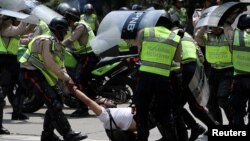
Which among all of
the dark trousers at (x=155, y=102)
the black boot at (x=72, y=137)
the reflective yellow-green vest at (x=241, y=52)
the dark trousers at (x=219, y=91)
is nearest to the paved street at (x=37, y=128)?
the dark trousers at (x=219, y=91)

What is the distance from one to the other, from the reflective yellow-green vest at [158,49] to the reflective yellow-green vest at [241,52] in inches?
44.4

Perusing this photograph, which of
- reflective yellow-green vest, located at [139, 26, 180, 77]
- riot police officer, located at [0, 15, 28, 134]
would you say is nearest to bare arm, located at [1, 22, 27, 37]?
riot police officer, located at [0, 15, 28, 134]

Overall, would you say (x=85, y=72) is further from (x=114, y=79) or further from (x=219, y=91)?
(x=219, y=91)

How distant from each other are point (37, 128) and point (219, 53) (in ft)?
9.74

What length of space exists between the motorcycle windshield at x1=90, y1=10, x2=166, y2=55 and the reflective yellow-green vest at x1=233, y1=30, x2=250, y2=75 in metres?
1.05

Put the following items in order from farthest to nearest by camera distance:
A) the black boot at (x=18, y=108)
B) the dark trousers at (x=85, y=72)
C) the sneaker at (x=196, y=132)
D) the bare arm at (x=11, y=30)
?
1. the dark trousers at (x=85, y=72)
2. the black boot at (x=18, y=108)
3. the bare arm at (x=11, y=30)
4. the sneaker at (x=196, y=132)

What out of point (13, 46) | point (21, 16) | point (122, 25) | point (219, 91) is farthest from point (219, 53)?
point (13, 46)

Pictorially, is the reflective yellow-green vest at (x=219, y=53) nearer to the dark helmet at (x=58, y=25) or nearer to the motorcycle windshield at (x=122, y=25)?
the motorcycle windshield at (x=122, y=25)

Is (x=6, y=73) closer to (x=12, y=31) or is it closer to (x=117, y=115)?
(x=12, y=31)

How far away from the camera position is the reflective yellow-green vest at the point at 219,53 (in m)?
9.63

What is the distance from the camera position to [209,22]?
9.03 meters

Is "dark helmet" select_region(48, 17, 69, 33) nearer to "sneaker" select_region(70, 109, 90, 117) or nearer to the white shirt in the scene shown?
the white shirt

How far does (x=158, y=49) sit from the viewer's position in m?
7.80

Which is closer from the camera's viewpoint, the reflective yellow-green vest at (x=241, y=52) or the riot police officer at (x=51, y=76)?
the reflective yellow-green vest at (x=241, y=52)
